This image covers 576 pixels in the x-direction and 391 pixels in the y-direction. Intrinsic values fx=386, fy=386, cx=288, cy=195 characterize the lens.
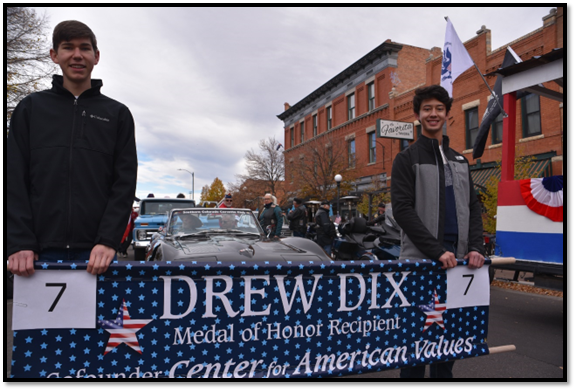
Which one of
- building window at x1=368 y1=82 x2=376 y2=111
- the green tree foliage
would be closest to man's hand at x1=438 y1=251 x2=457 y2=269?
building window at x1=368 y1=82 x2=376 y2=111

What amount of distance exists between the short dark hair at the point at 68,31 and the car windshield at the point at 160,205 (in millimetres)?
11461

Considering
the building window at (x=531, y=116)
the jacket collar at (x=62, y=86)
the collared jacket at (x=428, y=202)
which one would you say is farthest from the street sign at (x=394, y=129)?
the jacket collar at (x=62, y=86)

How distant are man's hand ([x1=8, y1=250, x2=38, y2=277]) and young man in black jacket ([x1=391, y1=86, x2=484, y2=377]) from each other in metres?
2.10

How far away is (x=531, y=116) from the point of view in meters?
15.3

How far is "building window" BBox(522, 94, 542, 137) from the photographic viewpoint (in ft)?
49.4

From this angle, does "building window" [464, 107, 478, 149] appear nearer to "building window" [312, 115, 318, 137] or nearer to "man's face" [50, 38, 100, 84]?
"building window" [312, 115, 318, 137]

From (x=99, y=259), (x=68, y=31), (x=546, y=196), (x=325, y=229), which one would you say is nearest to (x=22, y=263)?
(x=99, y=259)

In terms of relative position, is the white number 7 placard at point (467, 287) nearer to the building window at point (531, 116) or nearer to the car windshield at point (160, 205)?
the car windshield at point (160, 205)

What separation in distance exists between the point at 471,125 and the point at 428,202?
1800cm

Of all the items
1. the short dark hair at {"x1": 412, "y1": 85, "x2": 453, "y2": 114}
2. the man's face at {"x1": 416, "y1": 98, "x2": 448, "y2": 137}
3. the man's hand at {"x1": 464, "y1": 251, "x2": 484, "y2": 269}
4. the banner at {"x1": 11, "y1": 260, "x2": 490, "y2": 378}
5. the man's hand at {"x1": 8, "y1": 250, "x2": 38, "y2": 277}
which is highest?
the short dark hair at {"x1": 412, "y1": 85, "x2": 453, "y2": 114}

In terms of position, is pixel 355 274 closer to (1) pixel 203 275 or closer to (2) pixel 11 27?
(1) pixel 203 275

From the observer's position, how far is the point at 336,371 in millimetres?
2318

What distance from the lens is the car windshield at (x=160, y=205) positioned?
13414 mm
